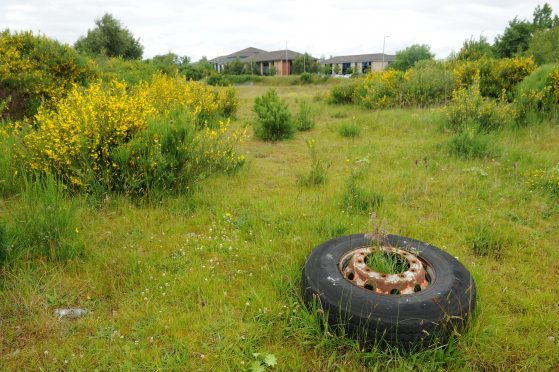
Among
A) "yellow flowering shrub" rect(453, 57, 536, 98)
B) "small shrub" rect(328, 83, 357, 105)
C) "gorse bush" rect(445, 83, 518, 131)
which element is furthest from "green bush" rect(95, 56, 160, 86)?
"yellow flowering shrub" rect(453, 57, 536, 98)

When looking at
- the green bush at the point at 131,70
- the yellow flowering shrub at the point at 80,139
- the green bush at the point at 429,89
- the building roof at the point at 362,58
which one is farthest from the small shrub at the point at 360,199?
the building roof at the point at 362,58

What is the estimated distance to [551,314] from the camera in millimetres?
2492

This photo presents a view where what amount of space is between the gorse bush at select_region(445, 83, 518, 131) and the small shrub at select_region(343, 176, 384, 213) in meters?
4.16

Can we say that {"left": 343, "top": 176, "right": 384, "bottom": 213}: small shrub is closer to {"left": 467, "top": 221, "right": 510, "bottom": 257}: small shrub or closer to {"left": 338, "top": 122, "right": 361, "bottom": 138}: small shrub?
{"left": 467, "top": 221, "right": 510, "bottom": 257}: small shrub

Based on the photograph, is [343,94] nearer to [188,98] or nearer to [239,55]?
[188,98]

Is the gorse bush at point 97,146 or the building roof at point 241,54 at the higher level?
the building roof at point 241,54

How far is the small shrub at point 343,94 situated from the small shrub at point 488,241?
11.2 m

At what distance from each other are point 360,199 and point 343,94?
10.8 metres

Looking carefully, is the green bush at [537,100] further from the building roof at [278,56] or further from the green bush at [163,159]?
the building roof at [278,56]

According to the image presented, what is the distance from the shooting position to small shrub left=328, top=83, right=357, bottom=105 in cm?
1419

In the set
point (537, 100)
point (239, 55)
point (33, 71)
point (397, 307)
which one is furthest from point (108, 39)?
point (239, 55)

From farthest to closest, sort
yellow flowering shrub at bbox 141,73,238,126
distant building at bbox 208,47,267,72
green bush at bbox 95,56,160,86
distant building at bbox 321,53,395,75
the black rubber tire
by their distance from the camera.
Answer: distant building at bbox 208,47,267,72 < distant building at bbox 321,53,395,75 < green bush at bbox 95,56,160,86 < yellow flowering shrub at bbox 141,73,238,126 < the black rubber tire

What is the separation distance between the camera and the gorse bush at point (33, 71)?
22.9 ft

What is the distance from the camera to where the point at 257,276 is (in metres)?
2.95
